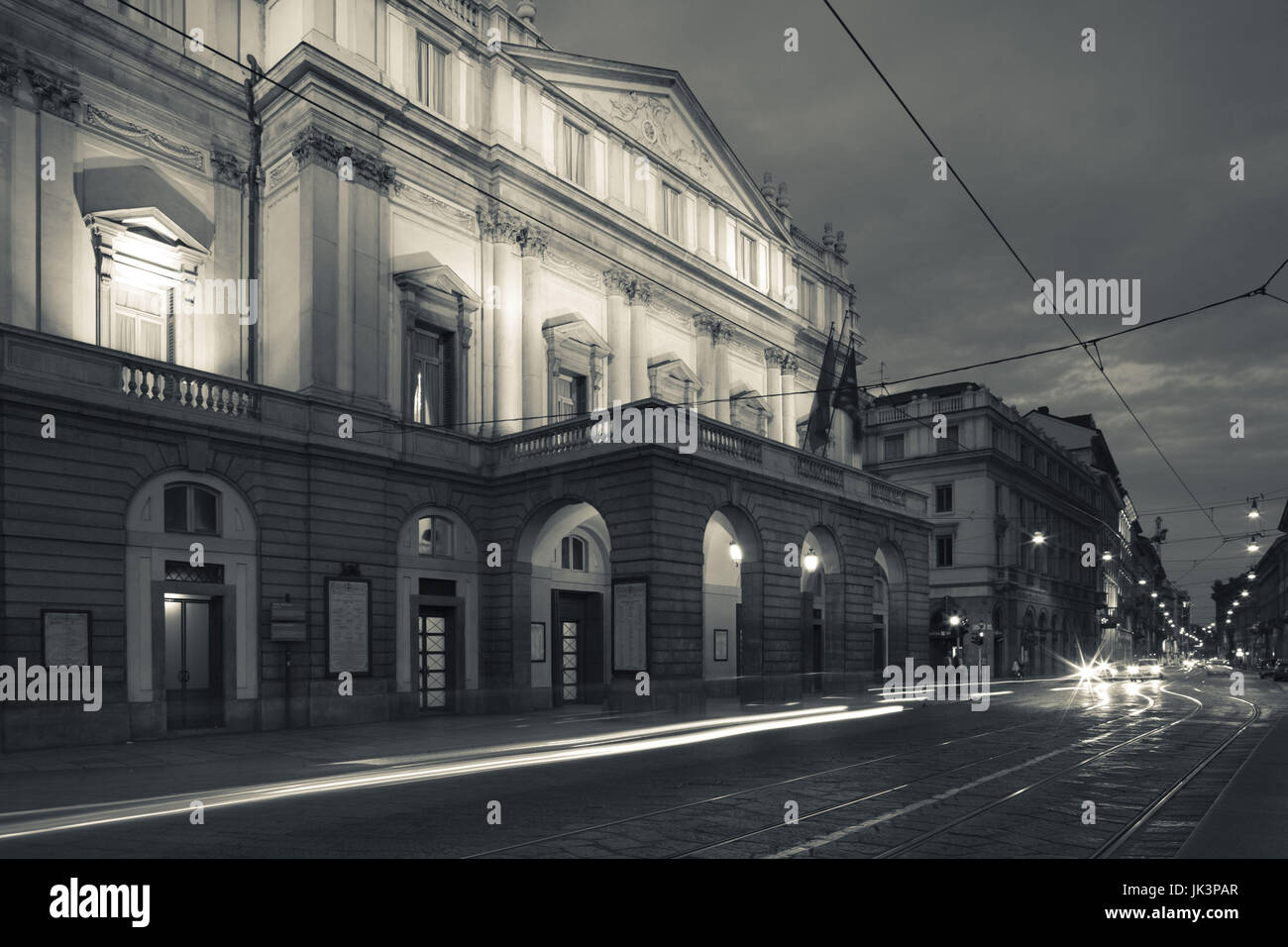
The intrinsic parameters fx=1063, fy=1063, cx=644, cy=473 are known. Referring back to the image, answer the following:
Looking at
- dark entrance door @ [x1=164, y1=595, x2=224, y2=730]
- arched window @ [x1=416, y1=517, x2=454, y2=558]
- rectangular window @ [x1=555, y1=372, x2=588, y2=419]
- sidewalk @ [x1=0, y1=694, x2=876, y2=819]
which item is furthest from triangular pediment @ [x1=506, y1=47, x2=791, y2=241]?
sidewalk @ [x1=0, y1=694, x2=876, y2=819]

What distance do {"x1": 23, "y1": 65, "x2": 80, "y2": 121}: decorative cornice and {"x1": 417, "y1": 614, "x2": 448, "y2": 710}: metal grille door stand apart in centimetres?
1450

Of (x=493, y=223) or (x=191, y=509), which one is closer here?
(x=191, y=509)

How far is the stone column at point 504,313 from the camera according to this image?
3123 cm

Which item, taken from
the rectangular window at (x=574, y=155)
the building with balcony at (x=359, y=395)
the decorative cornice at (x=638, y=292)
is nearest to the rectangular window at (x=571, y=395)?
the building with balcony at (x=359, y=395)

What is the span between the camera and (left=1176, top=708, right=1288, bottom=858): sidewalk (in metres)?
9.44

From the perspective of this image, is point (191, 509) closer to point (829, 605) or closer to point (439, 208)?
point (439, 208)

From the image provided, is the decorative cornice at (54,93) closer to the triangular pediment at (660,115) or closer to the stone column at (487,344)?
the stone column at (487,344)

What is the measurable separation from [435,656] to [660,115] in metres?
21.3

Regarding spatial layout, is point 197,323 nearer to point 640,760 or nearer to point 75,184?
point 75,184

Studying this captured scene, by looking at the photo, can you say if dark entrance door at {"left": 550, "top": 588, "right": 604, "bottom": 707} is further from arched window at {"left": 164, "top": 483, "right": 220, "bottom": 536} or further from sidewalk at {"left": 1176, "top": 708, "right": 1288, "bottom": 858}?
sidewalk at {"left": 1176, "top": 708, "right": 1288, "bottom": 858}

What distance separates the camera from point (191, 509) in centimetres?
2328

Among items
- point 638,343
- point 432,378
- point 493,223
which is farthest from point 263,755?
point 638,343
